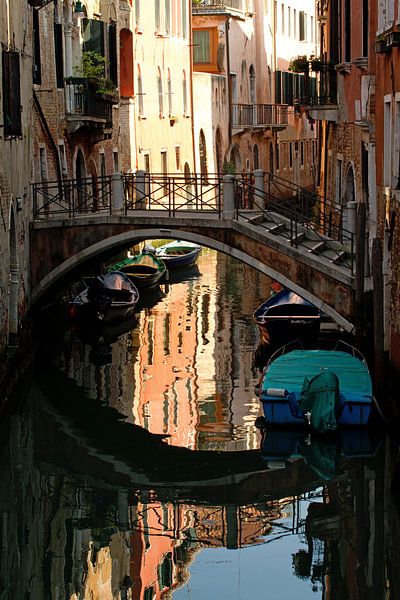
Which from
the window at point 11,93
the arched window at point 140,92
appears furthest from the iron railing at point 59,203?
the arched window at point 140,92

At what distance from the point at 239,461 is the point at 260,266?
4992 mm

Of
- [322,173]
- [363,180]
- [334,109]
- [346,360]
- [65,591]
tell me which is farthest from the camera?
[322,173]

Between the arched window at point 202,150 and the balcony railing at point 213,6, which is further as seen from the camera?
the balcony railing at point 213,6

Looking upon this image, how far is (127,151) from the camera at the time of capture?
1181 inches

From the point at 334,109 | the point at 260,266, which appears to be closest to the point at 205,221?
the point at 260,266

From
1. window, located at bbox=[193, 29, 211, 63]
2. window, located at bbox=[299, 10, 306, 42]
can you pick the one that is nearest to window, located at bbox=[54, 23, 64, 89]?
window, located at bbox=[193, 29, 211, 63]

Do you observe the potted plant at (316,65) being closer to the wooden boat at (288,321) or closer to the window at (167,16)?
the wooden boat at (288,321)

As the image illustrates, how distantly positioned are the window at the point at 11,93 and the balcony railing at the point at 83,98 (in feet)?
20.6

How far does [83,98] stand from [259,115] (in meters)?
18.4

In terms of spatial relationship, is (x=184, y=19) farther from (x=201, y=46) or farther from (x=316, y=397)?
(x=316, y=397)

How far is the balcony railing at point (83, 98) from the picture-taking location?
25.0 metres

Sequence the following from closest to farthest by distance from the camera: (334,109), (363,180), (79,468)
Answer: (79,468) → (363,180) → (334,109)

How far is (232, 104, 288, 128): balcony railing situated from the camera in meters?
41.1

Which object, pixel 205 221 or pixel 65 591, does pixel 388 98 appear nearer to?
pixel 205 221
